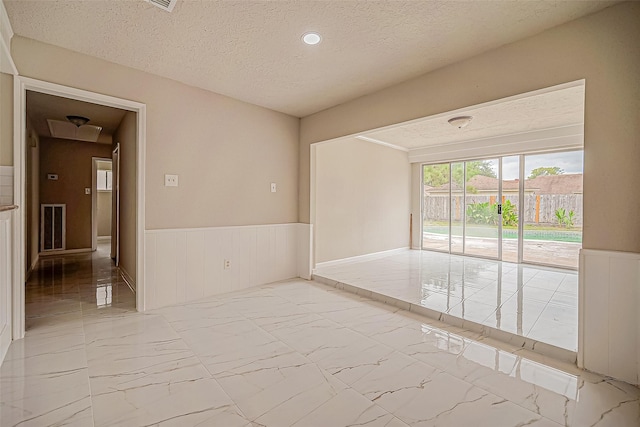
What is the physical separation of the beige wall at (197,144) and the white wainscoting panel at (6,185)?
83 cm

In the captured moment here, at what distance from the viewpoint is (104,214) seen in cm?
970

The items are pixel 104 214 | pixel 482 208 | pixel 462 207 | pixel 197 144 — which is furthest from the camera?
A: pixel 104 214

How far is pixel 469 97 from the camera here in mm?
2768

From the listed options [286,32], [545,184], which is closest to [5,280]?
[286,32]

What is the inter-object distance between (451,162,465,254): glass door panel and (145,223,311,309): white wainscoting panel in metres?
3.94

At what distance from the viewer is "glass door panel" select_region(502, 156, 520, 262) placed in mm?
5914

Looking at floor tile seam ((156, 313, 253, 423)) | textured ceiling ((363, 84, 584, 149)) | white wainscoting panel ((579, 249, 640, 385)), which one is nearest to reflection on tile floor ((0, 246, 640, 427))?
floor tile seam ((156, 313, 253, 423))

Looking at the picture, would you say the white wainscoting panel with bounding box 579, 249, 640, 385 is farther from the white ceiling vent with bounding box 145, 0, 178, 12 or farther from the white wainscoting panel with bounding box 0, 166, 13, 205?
the white wainscoting panel with bounding box 0, 166, 13, 205

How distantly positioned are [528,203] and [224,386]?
6143 millimetres

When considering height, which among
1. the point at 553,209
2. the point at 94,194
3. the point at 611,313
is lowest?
the point at 611,313

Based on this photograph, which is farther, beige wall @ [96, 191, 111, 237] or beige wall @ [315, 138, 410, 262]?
beige wall @ [96, 191, 111, 237]

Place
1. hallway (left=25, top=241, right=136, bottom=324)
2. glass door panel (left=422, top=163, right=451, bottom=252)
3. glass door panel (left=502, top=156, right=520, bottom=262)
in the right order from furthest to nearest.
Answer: glass door panel (left=422, top=163, right=451, bottom=252) < glass door panel (left=502, top=156, right=520, bottom=262) < hallway (left=25, top=241, right=136, bottom=324)

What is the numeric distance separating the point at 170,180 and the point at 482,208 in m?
5.95

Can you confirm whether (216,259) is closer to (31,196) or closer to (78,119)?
(78,119)
